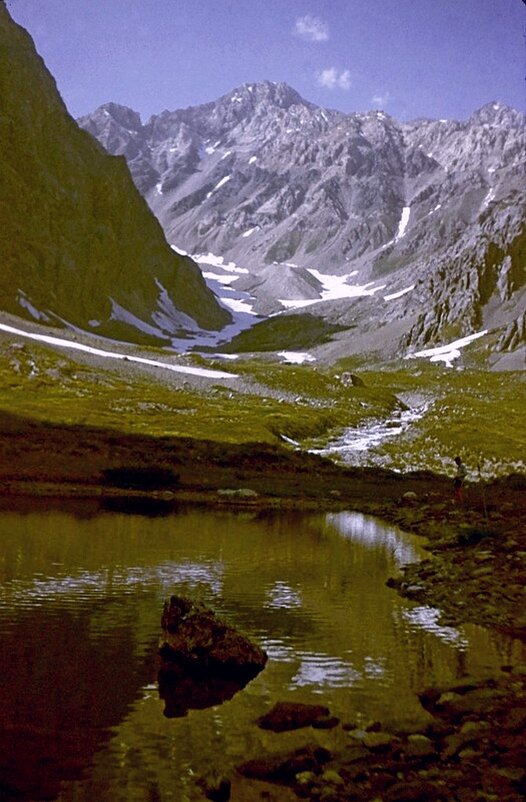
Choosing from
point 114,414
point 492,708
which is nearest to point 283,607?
point 492,708

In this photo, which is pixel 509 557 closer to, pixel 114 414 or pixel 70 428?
pixel 70 428

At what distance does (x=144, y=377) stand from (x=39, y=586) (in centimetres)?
9952

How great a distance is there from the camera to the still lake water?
10023 mm

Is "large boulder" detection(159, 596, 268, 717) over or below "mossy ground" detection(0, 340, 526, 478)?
below

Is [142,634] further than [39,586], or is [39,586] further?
[39,586]

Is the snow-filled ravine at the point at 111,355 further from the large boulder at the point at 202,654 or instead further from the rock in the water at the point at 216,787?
the rock in the water at the point at 216,787

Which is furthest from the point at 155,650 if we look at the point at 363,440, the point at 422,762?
the point at 363,440

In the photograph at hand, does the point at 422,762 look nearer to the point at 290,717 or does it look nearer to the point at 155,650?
the point at 290,717

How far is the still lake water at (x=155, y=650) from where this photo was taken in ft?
32.9

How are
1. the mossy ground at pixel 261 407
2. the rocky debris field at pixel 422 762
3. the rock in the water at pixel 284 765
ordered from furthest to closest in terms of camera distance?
the mossy ground at pixel 261 407 → the rock in the water at pixel 284 765 → the rocky debris field at pixel 422 762

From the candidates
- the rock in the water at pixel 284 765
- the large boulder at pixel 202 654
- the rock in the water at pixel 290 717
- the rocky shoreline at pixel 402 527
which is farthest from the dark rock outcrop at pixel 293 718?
the large boulder at pixel 202 654

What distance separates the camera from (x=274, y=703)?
1222 cm

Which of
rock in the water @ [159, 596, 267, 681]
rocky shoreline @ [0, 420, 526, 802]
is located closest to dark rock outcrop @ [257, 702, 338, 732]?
rocky shoreline @ [0, 420, 526, 802]

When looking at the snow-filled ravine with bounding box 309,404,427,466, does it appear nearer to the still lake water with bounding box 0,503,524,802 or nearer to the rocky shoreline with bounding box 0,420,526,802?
the rocky shoreline with bounding box 0,420,526,802
